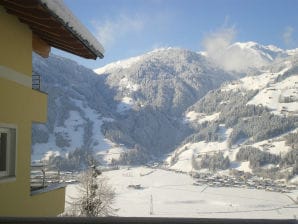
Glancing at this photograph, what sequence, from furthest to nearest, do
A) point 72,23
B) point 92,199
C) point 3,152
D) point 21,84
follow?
point 92,199
point 21,84
point 3,152
point 72,23

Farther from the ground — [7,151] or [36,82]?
[36,82]

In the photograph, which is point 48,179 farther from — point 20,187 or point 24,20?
point 24,20

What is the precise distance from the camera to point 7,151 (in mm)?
6465

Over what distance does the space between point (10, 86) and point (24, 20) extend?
3.41 feet

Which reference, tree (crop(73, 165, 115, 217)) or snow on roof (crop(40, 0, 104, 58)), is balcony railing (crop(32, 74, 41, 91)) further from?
tree (crop(73, 165, 115, 217))

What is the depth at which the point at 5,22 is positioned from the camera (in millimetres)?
6141

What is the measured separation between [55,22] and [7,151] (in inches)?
74.9

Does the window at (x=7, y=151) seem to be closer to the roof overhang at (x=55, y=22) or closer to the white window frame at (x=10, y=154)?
the white window frame at (x=10, y=154)

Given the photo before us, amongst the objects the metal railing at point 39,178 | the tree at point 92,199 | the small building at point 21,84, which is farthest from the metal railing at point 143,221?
the tree at point 92,199

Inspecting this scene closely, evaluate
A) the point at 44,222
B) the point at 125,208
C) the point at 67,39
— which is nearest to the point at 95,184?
the point at 67,39

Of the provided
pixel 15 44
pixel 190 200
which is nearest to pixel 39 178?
pixel 15 44

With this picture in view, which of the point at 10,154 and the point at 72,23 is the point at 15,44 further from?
the point at 10,154

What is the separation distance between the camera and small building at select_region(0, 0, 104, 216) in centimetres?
577

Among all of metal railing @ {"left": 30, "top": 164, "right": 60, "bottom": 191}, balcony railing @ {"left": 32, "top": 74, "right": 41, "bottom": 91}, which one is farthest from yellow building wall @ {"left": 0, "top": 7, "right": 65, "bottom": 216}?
balcony railing @ {"left": 32, "top": 74, "right": 41, "bottom": 91}
